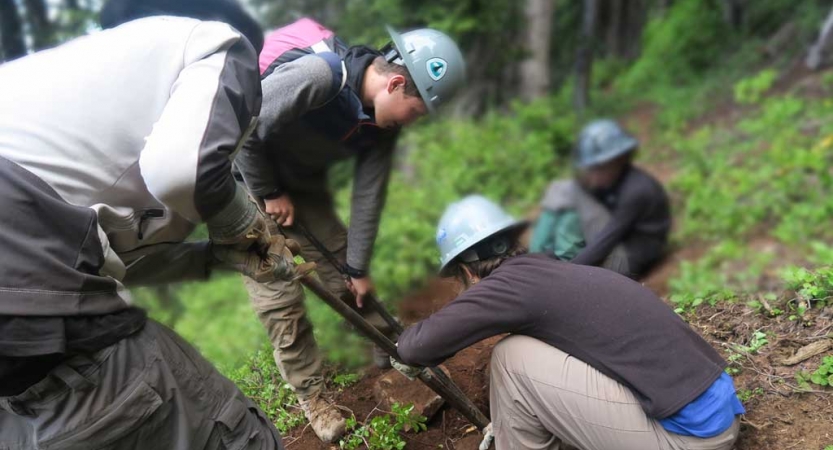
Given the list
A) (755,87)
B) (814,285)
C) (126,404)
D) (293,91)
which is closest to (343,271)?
(293,91)

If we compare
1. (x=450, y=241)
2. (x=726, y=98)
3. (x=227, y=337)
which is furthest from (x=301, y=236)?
(x=726, y=98)

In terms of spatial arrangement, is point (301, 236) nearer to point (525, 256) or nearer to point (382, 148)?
point (382, 148)

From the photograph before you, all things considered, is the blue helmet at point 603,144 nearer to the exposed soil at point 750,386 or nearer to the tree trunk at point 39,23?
the exposed soil at point 750,386

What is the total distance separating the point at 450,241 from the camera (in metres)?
2.51

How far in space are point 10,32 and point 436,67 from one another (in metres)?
5.19

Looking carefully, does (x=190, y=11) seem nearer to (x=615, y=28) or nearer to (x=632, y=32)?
(x=615, y=28)

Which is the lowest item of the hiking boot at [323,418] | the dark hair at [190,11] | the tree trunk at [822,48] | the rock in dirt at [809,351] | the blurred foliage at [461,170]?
the blurred foliage at [461,170]

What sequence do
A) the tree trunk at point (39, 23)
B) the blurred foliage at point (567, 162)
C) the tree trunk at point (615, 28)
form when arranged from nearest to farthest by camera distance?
the blurred foliage at point (567, 162) → the tree trunk at point (39, 23) → the tree trunk at point (615, 28)

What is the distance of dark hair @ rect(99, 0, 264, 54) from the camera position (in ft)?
6.67

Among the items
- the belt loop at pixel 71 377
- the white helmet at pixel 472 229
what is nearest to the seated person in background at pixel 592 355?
the white helmet at pixel 472 229

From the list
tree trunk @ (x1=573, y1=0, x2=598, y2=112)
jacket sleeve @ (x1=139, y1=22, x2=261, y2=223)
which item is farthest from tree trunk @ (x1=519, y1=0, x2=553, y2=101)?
jacket sleeve @ (x1=139, y1=22, x2=261, y2=223)

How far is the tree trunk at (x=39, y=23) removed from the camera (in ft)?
20.0

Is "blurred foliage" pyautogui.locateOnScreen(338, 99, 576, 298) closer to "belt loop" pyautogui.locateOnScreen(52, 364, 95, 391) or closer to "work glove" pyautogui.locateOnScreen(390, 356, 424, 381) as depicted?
"work glove" pyautogui.locateOnScreen(390, 356, 424, 381)

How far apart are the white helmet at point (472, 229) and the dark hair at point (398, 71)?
53 cm
